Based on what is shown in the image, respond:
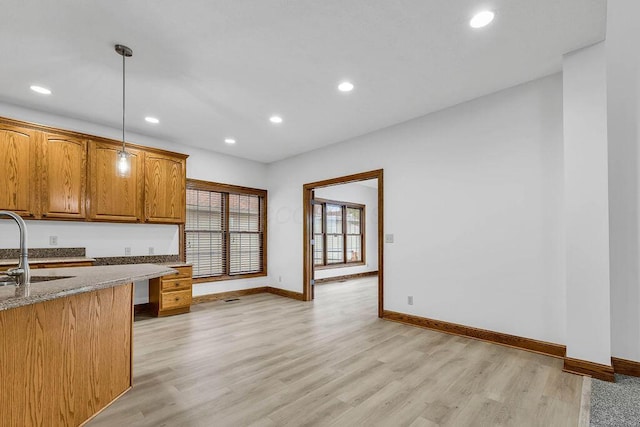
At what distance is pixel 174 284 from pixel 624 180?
554cm

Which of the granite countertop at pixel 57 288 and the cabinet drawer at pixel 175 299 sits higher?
the granite countertop at pixel 57 288

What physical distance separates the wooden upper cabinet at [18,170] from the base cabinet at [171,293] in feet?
5.72

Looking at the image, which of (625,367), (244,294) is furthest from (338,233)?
(625,367)


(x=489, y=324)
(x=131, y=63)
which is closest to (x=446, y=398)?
(x=489, y=324)

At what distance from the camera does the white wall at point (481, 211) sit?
10.3 feet

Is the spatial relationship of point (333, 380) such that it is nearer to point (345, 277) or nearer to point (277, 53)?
point (277, 53)

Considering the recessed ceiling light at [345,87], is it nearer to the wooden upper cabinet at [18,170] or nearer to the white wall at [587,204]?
the white wall at [587,204]

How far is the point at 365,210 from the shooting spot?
969 centimetres

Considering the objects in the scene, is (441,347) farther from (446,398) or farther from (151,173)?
(151,173)

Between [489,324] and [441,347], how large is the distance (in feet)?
2.16

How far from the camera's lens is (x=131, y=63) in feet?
9.47

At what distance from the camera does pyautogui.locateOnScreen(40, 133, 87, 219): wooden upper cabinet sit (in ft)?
12.5

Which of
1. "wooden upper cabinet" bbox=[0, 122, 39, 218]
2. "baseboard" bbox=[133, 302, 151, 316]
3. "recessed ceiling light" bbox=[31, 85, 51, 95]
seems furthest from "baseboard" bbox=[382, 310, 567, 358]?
"recessed ceiling light" bbox=[31, 85, 51, 95]

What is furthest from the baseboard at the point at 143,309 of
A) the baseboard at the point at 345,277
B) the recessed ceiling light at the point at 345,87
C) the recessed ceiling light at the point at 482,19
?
the recessed ceiling light at the point at 482,19
